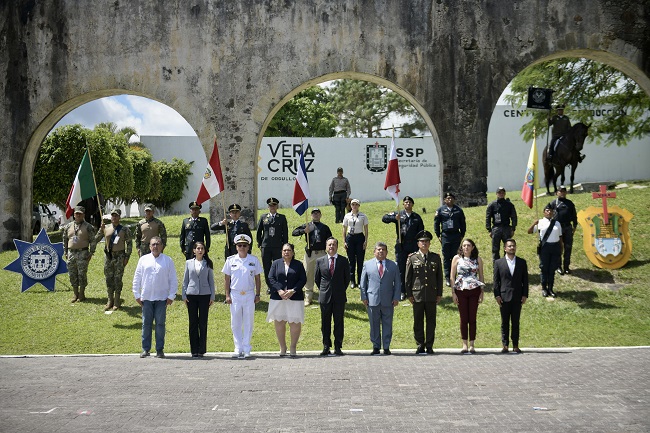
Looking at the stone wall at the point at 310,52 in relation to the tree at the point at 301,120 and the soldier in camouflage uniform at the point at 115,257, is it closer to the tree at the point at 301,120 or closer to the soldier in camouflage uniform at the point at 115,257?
the soldier in camouflage uniform at the point at 115,257

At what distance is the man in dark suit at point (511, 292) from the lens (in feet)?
32.6

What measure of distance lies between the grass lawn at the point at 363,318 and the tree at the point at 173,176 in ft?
80.6

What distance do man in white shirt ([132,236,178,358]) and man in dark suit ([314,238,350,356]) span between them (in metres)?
2.02

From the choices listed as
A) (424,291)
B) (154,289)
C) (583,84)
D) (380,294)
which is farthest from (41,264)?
(583,84)

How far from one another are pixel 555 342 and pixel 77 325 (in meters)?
7.27

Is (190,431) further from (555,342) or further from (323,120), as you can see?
(323,120)

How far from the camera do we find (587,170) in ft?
113

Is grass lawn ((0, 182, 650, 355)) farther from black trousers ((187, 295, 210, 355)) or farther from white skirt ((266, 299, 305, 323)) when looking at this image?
white skirt ((266, 299, 305, 323))

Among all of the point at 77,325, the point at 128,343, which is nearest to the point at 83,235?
the point at 77,325

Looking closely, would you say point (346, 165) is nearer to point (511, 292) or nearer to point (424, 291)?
point (424, 291)

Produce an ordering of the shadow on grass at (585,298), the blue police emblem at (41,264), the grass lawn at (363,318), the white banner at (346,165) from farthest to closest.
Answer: the white banner at (346,165) → the blue police emblem at (41,264) → the shadow on grass at (585,298) → the grass lawn at (363,318)

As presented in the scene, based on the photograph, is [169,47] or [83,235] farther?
[169,47]

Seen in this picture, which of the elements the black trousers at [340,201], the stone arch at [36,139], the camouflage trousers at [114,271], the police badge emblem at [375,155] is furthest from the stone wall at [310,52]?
the police badge emblem at [375,155]

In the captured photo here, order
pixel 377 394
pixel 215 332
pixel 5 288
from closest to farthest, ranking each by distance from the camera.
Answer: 1. pixel 377 394
2. pixel 215 332
3. pixel 5 288
